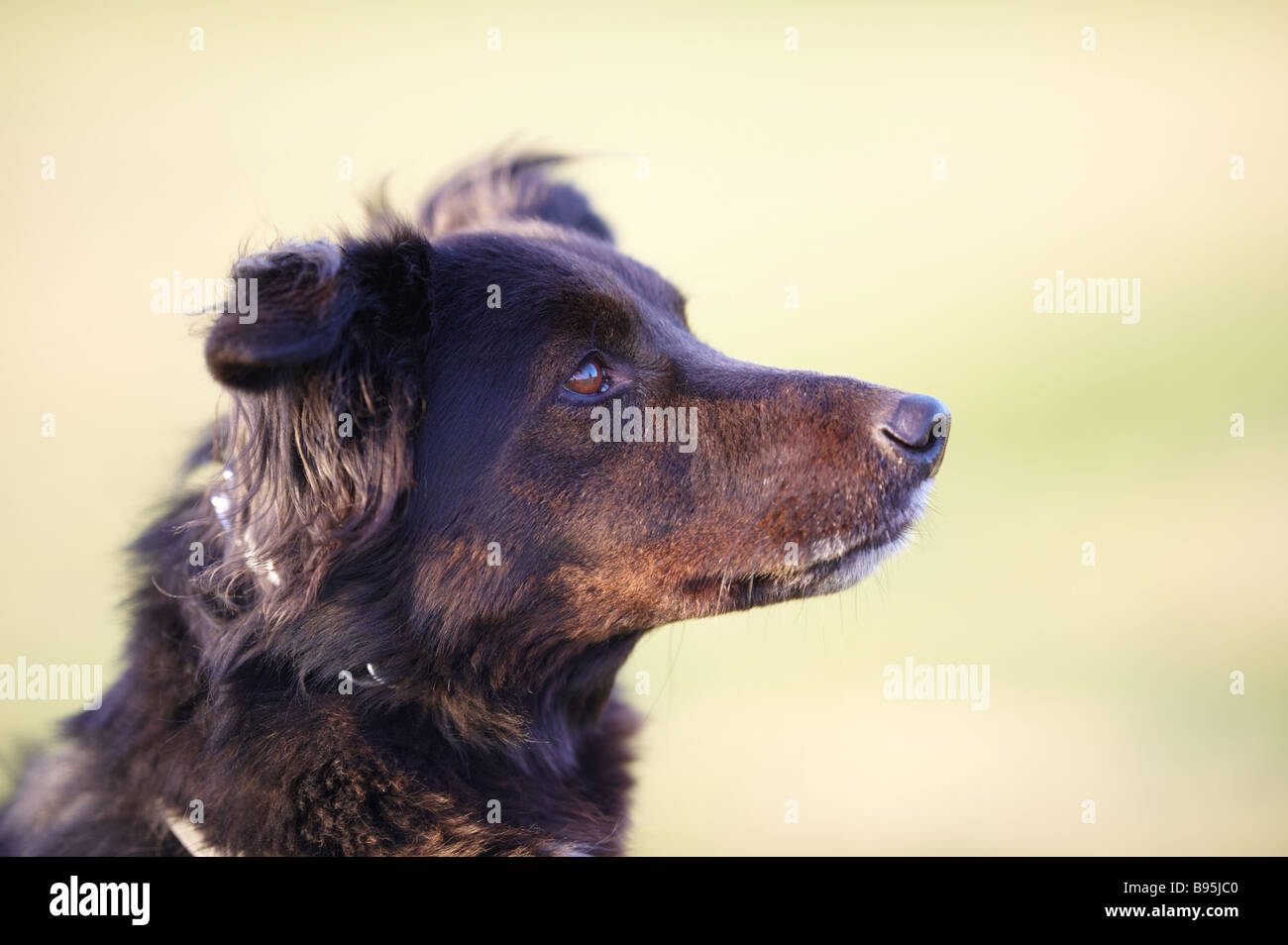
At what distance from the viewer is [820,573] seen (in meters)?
3.54

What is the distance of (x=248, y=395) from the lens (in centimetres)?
312

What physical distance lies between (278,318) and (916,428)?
192cm

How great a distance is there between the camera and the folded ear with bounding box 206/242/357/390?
9.24 ft

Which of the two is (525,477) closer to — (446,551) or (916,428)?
(446,551)

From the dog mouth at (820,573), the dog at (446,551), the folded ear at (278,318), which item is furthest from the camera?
the dog mouth at (820,573)

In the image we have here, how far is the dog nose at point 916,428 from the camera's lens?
3488 millimetres

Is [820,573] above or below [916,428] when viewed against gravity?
below

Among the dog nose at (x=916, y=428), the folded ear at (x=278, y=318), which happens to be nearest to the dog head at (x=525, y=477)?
the dog nose at (x=916, y=428)

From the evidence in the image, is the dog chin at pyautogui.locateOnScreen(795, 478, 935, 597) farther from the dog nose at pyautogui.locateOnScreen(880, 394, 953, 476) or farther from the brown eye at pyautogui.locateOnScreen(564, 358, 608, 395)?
the brown eye at pyautogui.locateOnScreen(564, 358, 608, 395)

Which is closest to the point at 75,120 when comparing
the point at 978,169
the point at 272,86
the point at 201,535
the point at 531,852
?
the point at 272,86

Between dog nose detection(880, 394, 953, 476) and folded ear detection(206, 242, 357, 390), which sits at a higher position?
folded ear detection(206, 242, 357, 390)

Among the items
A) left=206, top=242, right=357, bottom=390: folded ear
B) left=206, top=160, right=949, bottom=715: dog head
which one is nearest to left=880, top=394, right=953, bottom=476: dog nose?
left=206, top=160, right=949, bottom=715: dog head

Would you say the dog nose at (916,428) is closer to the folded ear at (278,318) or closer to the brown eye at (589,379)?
the brown eye at (589,379)

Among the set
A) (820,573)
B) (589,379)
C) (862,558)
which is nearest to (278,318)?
(589,379)
